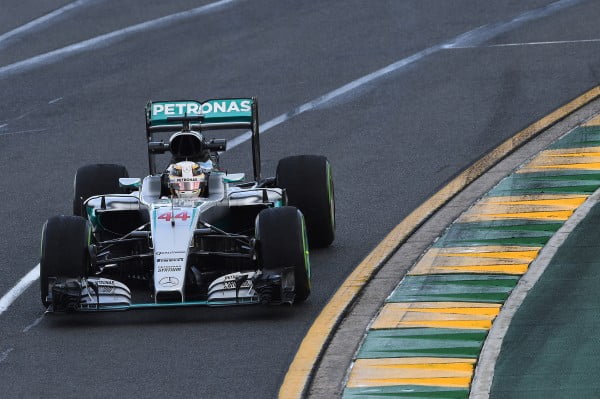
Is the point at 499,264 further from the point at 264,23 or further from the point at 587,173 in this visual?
the point at 264,23

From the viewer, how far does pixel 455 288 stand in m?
14.6

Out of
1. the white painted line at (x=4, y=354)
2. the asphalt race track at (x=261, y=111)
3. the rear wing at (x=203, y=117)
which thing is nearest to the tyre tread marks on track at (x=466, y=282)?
the asphalt race track at (x=261, y=111)

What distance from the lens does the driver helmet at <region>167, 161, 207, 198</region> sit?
A: 15.1 metres

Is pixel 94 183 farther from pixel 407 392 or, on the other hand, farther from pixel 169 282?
pixel 407 392

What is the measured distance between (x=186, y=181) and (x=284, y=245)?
5.13 feet

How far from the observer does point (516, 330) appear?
43.3ft

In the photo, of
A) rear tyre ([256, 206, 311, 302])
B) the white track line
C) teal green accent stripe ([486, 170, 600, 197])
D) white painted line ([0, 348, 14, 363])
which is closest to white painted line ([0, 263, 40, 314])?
white painted line ([0, 348, 14, 363])

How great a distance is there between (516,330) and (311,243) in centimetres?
351

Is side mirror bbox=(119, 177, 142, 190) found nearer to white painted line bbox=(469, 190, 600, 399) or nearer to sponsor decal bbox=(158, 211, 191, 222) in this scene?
sponsor decal bbox=(158, 211, 191, 222)

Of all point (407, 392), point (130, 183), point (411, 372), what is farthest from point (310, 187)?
point (407, 392)

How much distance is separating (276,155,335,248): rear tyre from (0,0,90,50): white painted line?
1388 cm

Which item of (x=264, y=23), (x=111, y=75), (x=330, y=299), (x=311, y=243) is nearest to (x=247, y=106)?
(x=311, y=243)

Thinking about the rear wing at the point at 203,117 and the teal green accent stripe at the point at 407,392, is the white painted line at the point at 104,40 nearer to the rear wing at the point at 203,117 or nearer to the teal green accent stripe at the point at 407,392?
the rear wing at the point at 203,117

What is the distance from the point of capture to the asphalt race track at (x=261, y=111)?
13164 mm
